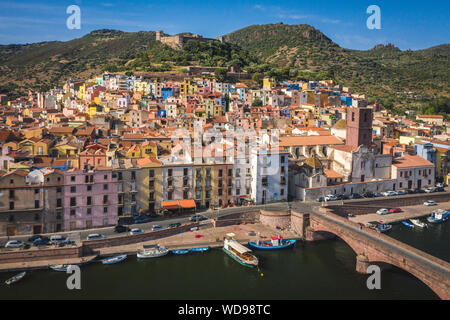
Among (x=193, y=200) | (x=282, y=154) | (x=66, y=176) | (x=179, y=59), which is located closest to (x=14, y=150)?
(x=66, y=176)

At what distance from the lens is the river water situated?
95.8 ft

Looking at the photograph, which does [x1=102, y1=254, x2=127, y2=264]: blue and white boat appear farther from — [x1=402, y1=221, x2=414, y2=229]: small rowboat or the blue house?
the blue house

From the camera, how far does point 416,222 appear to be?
→ 146 feet

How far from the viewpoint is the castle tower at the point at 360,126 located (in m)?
52.6

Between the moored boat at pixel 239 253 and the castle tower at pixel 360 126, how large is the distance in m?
24.5

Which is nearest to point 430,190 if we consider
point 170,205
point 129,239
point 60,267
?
point 170,205

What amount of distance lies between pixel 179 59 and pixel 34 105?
42.8 m

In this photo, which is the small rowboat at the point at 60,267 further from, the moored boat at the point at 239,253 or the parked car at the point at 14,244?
the moored boat at the point at 239,253

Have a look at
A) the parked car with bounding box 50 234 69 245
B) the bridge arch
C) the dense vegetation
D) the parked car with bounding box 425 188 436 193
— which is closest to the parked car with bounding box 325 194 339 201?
the bridge arch

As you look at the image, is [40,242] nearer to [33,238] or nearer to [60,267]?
[33,238]

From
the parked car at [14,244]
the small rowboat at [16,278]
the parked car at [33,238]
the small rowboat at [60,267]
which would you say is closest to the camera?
the small rowboat at [16,278]

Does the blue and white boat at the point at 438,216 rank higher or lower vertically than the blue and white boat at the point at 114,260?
higher

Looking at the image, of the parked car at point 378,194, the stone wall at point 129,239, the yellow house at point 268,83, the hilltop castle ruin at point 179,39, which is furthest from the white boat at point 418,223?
the hilltop castle ruin at point 179,39

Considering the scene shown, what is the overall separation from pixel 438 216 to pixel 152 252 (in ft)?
103
